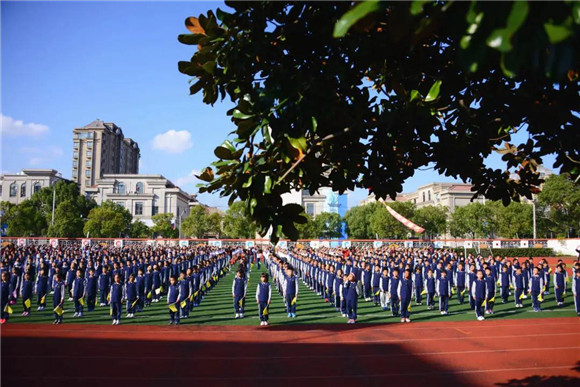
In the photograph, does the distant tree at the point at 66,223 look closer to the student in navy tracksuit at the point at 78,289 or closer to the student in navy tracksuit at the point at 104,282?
the student in navy tracksuit at the point at 104,282

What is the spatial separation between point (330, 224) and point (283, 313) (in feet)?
193

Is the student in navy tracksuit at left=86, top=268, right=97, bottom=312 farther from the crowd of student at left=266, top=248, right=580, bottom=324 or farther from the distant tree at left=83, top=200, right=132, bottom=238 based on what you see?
the distant tree at left=83, top=200, right=132, bottom=238

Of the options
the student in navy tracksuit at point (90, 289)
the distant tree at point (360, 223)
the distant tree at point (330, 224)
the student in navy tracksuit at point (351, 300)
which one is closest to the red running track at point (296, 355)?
the student in navy tracksuit at point (351, 300)

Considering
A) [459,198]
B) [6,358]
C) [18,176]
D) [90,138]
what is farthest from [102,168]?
[6,358]

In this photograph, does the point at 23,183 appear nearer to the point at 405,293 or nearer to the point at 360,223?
the point at 360,223

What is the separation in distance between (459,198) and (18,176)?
93484 millimetres

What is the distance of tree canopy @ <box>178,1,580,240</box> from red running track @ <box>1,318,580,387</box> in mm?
5977

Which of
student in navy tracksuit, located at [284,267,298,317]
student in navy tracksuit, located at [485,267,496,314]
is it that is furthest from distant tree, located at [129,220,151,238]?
student in navy tracksuit, located at [485,267,496,314]

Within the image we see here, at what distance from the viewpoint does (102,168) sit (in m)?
100

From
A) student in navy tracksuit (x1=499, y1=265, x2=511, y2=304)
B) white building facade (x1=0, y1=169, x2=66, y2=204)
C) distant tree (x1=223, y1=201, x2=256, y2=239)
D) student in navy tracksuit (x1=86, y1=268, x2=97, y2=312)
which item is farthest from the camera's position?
white building facade (x1=0, y1=169, x2=66, y2=204)

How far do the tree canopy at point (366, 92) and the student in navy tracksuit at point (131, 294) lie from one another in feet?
41.2

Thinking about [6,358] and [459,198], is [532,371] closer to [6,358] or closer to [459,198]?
[6,358]

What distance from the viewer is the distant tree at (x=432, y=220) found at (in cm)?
7100

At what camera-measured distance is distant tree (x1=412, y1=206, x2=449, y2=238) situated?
2795 inches
